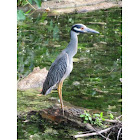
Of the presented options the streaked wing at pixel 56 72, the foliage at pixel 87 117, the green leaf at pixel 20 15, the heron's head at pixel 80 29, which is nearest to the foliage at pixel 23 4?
the green leaf at pixel 20 15

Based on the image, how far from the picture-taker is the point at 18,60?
15.7ft

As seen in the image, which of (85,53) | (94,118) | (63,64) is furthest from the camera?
(85,53)

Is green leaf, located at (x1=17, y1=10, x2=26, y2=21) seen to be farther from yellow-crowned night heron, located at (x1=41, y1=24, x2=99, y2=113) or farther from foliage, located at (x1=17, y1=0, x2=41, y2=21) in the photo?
yellow-crowned night heron, located at (x1=41, y1=24, x2=99, y2=113)

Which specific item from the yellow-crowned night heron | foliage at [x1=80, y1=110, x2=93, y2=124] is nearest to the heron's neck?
the yellow-crowned night heron

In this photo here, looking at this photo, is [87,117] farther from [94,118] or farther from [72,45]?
[72,45]

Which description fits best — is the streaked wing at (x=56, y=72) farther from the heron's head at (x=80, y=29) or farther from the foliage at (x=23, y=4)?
the foliage at (x=23, y=4)

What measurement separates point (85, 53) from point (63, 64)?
0.43 metres

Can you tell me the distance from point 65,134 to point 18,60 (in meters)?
1.08

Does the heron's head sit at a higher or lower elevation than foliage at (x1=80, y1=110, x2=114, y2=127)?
higher

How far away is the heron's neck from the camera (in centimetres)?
448

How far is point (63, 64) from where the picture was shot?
445 cm

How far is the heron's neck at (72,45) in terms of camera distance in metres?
4.48

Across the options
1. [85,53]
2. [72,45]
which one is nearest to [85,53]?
[85,53]
